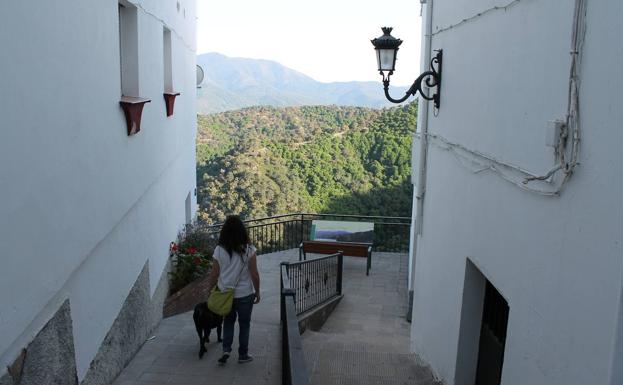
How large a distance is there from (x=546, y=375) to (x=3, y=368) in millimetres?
2519

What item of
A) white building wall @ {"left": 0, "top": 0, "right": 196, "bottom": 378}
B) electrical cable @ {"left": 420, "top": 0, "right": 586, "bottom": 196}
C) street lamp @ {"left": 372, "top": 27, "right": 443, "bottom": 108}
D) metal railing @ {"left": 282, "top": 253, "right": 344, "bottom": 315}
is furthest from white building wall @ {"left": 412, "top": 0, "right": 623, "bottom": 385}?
metal railing @ {"left": 282, "top": 253, "right": 344, "bottom": 315}

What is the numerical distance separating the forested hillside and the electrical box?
17193 mm

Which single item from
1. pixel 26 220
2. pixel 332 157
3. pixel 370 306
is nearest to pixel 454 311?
pixel 26 220

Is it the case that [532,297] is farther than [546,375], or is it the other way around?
[532,297]

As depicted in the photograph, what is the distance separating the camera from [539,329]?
295 cm

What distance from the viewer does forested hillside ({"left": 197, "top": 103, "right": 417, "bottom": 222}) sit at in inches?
829

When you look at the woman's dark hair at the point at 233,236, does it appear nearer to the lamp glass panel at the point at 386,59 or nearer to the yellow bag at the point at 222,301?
the yellow bag at the point at 222,301

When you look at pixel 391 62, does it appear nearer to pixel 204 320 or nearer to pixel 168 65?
pixel 204 320

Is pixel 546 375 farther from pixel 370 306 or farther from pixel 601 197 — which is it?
pixel 370 306

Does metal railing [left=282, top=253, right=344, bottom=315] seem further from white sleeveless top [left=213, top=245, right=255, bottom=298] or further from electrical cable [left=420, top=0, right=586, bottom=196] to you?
electrical cable [left=420, top=0, right=586, bottom=196]

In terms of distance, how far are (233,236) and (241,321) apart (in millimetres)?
797

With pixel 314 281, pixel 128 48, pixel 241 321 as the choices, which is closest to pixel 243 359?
pixel 241 321

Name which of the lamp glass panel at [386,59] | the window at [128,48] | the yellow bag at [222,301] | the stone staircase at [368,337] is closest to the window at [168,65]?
the window at [128,48]

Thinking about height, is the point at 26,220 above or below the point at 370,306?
above
